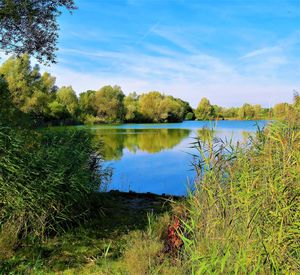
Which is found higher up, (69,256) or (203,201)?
(203,201)

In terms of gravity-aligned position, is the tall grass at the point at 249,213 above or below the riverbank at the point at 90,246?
above

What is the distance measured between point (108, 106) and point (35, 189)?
5489cm

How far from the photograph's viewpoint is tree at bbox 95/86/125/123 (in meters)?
59.9

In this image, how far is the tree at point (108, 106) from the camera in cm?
5994

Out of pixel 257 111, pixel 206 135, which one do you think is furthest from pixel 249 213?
pixel 257 111

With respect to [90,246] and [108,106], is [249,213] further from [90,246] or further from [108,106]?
[108,106]

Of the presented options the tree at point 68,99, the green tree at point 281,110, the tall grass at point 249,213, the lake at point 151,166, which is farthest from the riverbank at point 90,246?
the tree at point 68,99

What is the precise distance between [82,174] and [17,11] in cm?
689

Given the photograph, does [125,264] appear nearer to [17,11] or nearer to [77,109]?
[17,11]

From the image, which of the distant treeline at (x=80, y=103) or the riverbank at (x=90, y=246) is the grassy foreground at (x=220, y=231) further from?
the distant treeline at (x=80, y=103)

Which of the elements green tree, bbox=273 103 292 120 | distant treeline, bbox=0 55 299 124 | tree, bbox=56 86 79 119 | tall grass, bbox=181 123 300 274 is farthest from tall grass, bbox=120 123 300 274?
tree, bbox=56 86 79 119

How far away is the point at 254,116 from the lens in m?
5.72

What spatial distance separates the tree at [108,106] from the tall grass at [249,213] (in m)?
56.1

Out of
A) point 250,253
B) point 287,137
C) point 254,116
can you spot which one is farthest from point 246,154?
point 250,253
